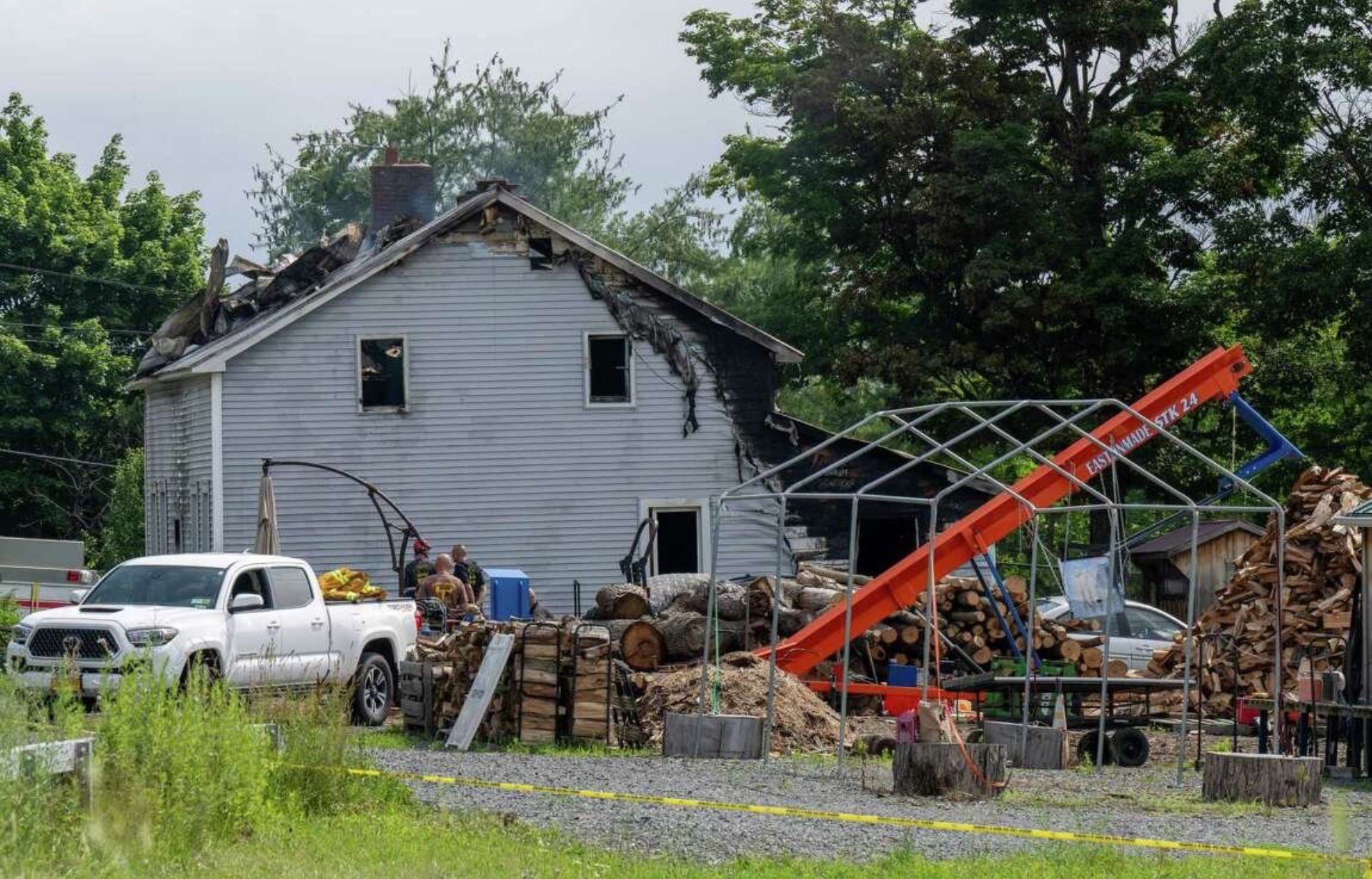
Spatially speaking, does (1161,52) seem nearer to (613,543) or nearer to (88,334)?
(613,543)

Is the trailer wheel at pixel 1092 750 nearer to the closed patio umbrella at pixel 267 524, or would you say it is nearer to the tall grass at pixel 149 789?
the tall grass at pixel 149 789

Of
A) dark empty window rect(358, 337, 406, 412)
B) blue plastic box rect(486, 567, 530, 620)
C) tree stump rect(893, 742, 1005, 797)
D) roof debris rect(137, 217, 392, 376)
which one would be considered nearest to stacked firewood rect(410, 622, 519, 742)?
tree stump rect(893, 742, 1005, 797)

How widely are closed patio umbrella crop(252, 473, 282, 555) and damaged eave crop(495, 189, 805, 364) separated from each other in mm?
6266

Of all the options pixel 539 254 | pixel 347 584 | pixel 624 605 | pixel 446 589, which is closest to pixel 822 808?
pixel 624 605

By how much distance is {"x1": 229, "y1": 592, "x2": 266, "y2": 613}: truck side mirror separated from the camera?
19.2 m

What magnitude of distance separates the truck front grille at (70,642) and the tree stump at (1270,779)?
392 inches

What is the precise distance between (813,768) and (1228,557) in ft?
61.0

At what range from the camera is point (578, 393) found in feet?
106

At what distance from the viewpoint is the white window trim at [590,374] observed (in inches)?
1277

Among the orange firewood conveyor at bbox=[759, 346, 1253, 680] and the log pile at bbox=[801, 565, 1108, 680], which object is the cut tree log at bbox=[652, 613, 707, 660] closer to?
the log pile at bbox=[801, 565, 1108, 680]

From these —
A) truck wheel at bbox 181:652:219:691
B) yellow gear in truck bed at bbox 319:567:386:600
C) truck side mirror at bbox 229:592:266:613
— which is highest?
truck side mirror at bbox 229:592:266:613

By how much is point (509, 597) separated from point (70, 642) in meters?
9.21

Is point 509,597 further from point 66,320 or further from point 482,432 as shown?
point 66,320

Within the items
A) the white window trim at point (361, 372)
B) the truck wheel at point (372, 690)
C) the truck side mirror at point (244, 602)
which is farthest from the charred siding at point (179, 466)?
the truck side mirror at point (244, 602)
